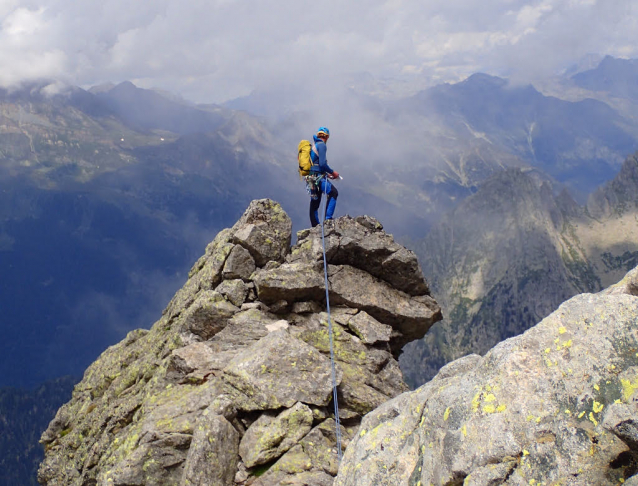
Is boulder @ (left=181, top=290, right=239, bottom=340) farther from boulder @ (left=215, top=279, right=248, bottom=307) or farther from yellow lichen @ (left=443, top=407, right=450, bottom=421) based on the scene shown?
yellow lichen @ (left=443, top=407, right=450, bottom=421)

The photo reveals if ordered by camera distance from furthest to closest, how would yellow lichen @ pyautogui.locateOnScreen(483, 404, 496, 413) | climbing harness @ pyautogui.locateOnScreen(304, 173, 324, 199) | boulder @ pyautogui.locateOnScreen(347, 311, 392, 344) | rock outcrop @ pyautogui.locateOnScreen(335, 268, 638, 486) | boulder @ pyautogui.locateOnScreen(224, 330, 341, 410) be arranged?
climbing harness @ pyautogui.locateOnScreen(304, 173, 324, 199) → boulder @ pyautogui.locateOnScreen(347, 311, 392, 344) → boulder @ pyautogui.locateOnScreen(224, 330, 341, 410) → yellow lichen @ pyautogui.locateOnScreen(483, 404, 496, 413) → rock outcrop @ pyautogui.locateOnScreen(335, 268, 638, 486)

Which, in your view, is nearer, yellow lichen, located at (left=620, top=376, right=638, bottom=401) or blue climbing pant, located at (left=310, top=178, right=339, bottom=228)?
yellow lichen, located at (left=620, top=376, right=638, bottom=401)

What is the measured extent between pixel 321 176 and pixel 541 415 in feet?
72.0

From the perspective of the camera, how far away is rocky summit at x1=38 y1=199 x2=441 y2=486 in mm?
15336

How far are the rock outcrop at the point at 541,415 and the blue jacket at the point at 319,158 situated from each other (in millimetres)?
19410

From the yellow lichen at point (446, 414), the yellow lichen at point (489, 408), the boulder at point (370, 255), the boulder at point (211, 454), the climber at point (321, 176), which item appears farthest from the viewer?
the climber at point (321, 176)

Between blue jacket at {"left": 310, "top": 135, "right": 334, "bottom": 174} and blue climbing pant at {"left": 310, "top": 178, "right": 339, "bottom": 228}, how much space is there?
66cm

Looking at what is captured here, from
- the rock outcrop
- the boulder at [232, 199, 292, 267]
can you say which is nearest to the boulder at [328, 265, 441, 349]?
the boulder at [232, 199, 292, 267]

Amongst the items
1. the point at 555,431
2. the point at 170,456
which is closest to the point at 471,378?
the point at 555,431

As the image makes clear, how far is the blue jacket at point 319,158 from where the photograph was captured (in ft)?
91.1

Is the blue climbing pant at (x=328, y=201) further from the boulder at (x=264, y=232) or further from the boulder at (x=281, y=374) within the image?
the boulder at (x=281, y=374)

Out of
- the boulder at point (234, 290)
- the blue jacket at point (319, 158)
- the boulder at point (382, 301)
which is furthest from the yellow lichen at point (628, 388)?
the blue jacket at point (319, 158)

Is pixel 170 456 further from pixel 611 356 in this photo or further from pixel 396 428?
pixel 611 356

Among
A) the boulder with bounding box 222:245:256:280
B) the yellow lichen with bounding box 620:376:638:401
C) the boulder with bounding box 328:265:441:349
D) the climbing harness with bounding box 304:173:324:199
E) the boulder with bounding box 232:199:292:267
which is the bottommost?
the yellow lichen with bounding box 620:376:638:401
